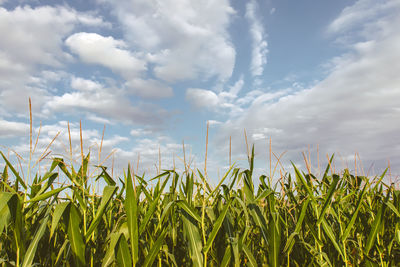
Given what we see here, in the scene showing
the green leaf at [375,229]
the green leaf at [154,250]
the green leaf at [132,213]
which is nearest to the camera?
the green leaf at [132,213]

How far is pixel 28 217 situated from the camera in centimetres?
295

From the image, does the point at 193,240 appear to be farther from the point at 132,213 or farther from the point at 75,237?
the point at 75,237

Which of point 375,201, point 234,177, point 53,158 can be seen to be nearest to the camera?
point 53,158

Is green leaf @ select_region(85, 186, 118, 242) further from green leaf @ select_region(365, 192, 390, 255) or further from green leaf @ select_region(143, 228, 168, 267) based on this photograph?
green leaf @ select_region(365, 192, 390, 255)

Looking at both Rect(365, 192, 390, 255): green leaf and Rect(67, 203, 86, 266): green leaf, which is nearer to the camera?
Rect(67, 203, 86, 266): green leaf

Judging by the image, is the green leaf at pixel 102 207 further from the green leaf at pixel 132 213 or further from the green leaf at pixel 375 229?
the green leaf at pixel 375 229

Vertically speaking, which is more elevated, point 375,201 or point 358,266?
point 375,201

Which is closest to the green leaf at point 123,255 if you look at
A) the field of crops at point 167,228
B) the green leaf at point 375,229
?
the field of crops at point 167,228

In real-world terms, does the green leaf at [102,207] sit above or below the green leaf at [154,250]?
above

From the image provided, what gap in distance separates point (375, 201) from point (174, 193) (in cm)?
305

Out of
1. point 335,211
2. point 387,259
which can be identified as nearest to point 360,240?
point 387,259

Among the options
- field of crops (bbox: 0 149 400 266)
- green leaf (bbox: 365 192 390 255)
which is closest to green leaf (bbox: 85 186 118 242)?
field of crops (bbox: 0 149 400 266)

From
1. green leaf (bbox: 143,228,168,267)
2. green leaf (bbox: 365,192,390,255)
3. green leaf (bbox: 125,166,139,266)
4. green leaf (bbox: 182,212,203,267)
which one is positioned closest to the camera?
green leaf (bbox: 125,166,139,266)

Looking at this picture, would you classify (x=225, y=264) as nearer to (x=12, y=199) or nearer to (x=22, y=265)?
(x=22, y=265)
